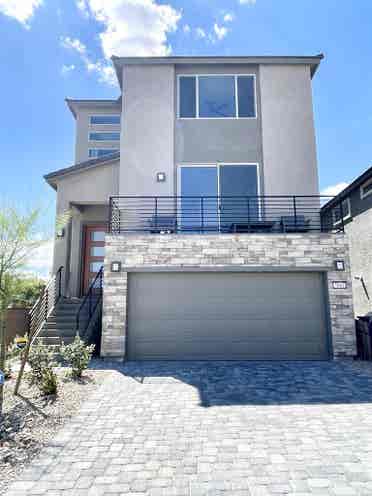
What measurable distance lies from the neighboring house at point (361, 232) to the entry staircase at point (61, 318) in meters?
8.68

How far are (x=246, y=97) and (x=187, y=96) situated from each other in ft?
6.43

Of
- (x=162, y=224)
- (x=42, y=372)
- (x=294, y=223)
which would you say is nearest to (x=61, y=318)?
(x=42, y=372)

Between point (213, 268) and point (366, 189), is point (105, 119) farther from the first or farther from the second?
point (366, 189)

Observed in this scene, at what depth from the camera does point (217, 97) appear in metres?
10.1

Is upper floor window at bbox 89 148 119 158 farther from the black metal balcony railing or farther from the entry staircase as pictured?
the entry staircase

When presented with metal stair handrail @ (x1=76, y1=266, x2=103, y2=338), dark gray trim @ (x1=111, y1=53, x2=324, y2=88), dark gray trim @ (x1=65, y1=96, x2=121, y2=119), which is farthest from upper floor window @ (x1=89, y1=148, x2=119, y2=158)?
metal stair handrail @ (x1=76, y1=266, x2=103, y2=338)

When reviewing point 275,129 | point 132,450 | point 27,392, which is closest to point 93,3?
point 275,129

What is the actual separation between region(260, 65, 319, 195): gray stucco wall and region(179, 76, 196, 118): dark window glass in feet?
7.39

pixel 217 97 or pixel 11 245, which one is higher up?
pixel 217 97

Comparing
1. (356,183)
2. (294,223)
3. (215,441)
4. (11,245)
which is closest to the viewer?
(215,441)

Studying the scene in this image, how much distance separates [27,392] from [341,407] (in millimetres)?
5084

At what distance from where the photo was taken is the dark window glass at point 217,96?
32.9 feet

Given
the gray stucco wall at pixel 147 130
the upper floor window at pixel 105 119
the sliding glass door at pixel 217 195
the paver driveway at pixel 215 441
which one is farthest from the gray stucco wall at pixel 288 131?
the upper floor window at pixel 105 119

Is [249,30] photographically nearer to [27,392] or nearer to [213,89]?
[213,89]
